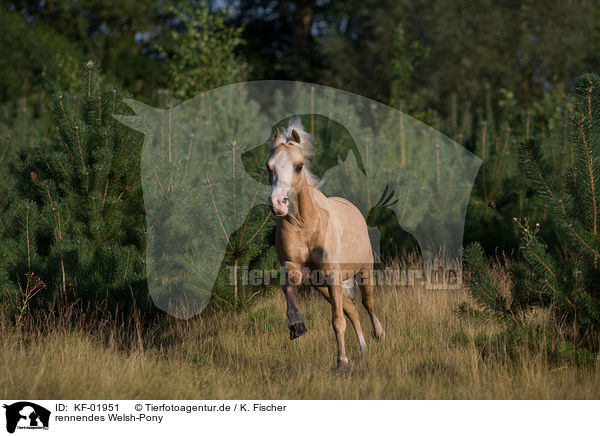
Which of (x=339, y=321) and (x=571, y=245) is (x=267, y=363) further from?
(x=571, y=245)

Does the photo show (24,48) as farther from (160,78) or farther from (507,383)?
(507,383)

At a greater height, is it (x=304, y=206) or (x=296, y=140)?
(x=296, y=140)

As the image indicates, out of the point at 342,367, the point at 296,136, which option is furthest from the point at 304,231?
the point at 342,367

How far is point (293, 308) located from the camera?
392 cm

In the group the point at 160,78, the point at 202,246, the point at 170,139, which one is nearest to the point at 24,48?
the point at 160,78

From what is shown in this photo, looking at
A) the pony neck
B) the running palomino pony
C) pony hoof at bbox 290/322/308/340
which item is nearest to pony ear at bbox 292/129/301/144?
the running palomino pony

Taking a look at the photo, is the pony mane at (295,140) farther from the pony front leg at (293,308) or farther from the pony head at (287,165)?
the pony front leg at (293,308)

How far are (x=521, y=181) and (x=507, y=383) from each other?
4552mm

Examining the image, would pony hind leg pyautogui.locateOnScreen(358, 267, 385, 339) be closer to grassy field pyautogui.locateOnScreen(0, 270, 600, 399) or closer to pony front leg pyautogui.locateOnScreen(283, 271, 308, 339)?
grassy field pyautogui.locateOnScreen(0, 270, 600, 399)

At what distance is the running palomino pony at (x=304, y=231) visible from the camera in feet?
11.8
